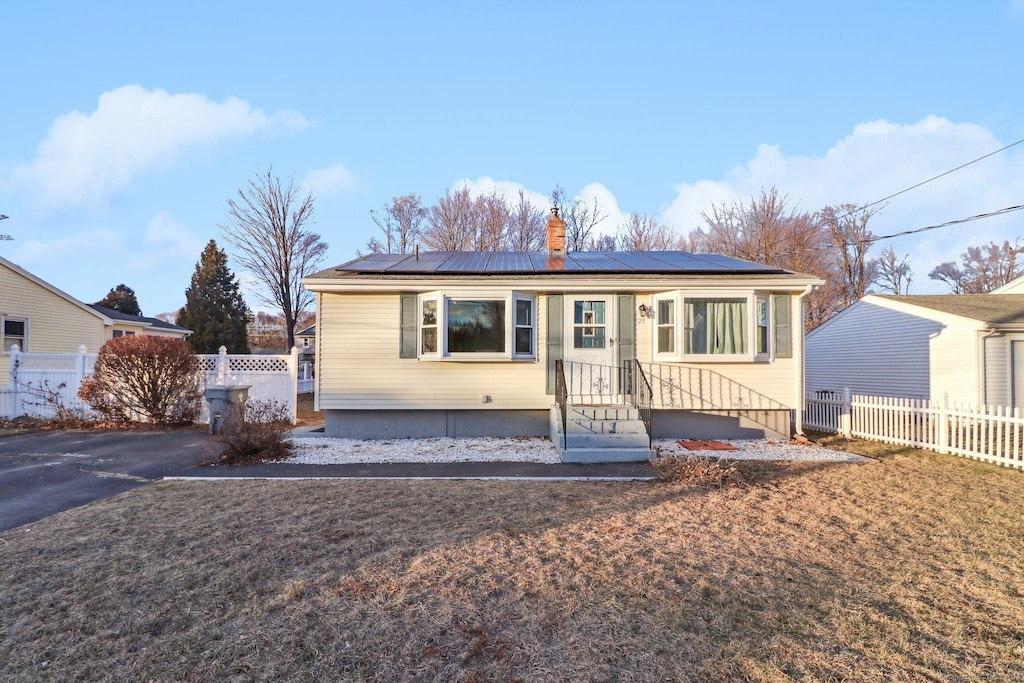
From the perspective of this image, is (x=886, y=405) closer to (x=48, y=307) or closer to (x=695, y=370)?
(x=695, y=370)

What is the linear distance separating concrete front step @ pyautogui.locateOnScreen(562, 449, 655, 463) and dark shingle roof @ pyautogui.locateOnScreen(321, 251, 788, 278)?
3545 millimetres

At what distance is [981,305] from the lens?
13.9 meters

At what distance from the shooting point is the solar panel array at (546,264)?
999 centimetres

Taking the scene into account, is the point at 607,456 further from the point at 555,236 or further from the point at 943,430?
the point at 555,236

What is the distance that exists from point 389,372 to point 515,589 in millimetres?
6973

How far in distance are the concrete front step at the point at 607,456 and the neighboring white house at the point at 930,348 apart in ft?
19.9

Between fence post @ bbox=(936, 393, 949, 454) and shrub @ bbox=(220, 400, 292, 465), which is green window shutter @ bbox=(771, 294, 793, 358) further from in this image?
shrub @ bbox=(220, 400, 292, 465)

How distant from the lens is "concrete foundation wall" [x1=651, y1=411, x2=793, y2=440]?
33.0 feet

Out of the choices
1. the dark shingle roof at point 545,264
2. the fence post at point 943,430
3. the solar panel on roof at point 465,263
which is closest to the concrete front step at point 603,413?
the dark shingle roof at point 545,264

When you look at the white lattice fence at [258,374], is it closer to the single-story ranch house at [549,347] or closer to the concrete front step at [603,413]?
the single-story ranch house at [549,347]

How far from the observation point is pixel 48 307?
16.9 m

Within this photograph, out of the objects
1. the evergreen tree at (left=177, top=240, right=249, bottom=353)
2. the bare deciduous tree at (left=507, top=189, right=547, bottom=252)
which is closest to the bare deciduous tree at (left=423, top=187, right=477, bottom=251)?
the bare deciduous tree at (left=507, top=189, right=547, bottom=252)

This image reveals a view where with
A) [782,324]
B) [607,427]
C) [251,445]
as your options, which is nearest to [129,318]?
[251,445]

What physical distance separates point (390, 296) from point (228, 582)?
6911mm
